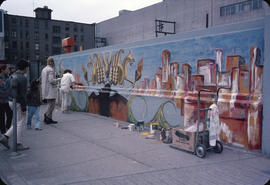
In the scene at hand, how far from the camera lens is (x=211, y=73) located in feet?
20.3

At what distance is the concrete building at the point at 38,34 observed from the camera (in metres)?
74.0

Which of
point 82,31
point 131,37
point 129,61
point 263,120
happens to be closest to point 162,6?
point 131,37

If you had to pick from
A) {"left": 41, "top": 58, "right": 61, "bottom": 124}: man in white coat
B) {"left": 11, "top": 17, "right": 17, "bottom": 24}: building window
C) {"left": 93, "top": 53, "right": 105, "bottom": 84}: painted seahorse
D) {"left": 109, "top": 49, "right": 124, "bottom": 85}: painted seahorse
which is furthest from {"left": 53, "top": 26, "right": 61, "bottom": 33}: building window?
{"left": 41, "top": 58, "right": 61, "bottom": 124}: man in white coat

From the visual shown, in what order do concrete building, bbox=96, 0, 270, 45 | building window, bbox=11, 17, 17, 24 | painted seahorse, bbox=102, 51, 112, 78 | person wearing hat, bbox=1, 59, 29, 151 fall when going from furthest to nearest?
building window, bbox=11, 17, 17, 24 < concrete building, bbox=96, 0, 270, 45 < painted seahorse, bbox=102, 51, 112, 78 < person wearing hat, bbox=1, 59, 29, 151

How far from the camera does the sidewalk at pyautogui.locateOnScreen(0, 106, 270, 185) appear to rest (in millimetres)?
4070

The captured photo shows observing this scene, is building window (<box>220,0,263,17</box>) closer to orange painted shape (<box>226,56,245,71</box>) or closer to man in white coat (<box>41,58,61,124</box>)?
orange painted shape (<box>226,56,245,71</box>)

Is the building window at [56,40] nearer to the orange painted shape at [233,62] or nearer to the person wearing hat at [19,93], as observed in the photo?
the person wearing hat at [19,93]

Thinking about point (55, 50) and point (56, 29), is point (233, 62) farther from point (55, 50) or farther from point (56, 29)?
point (56, 29)

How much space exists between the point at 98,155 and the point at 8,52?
77938 mm

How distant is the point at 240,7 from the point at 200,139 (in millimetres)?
37595

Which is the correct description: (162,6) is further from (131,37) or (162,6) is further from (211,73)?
(211,73)

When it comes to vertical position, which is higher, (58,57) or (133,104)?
(58,57)

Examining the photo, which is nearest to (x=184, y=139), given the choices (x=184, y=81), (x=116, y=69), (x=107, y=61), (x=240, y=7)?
(x=184, y=81)

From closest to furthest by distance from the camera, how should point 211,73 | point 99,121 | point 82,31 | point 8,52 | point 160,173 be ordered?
1. point 160,173
2. point 211,73
3. point 99,121
4. point 8,52
5. point 82,31
